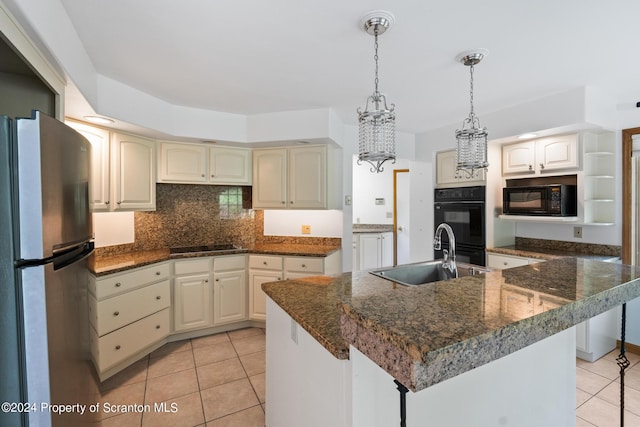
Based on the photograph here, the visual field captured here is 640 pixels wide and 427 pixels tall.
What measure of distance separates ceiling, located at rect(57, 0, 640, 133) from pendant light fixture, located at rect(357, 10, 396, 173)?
0.19 feet

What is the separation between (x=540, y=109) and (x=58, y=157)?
3.55m

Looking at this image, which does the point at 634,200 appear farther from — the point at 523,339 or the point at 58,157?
the point at 58,157

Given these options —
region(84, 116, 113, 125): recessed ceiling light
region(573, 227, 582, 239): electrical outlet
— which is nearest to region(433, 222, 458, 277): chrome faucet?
region(573, 227, 582, 239): electrical outlet

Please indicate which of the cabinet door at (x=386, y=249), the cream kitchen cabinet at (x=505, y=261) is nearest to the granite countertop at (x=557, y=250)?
the cream kitchen cabinet at (x=505, y=261)

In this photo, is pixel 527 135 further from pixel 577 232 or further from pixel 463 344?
pixel 463 344

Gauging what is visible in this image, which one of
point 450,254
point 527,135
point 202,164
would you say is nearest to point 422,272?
point 450,254

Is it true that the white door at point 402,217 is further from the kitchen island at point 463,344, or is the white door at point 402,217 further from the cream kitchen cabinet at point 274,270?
the kitchen island at point 463,344

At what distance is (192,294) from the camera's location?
316cm

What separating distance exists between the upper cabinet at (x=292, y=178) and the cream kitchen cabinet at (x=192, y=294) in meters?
0.94

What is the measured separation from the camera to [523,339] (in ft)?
2.16

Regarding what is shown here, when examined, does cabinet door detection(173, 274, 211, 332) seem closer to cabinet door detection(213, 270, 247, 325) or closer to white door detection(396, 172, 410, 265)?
cabinet door detection(213, 270, 247, 325)

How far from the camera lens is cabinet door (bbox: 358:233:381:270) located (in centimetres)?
574

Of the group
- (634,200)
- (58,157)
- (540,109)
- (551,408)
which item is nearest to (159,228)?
(58,157)

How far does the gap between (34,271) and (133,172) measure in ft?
7.38
